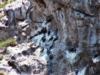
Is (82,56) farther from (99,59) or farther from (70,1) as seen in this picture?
(70,1)

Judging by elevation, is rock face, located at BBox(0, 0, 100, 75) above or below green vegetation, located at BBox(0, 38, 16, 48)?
above

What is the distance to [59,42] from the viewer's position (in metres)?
29.8

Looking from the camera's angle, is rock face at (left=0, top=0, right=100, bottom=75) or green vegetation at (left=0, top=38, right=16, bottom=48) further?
green vegetation at (left=0, top=38, right=16, bottom=48)

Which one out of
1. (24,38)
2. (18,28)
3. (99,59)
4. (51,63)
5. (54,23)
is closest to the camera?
(99,59)

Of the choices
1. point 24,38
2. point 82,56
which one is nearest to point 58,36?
point 82,56

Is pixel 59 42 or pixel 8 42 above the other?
pixel 59 42

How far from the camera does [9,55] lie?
3375 centimetres

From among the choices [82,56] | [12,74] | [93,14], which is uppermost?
[93,14]

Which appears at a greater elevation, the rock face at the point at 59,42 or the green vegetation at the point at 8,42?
the rock face at the point at 59,42

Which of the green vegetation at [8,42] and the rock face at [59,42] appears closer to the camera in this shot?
the rock face at [59,42]

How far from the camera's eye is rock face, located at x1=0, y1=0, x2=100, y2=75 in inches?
1048

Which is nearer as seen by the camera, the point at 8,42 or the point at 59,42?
the point at 59,42

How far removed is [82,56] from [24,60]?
5372 mm

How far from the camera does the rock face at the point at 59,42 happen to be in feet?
87.3
